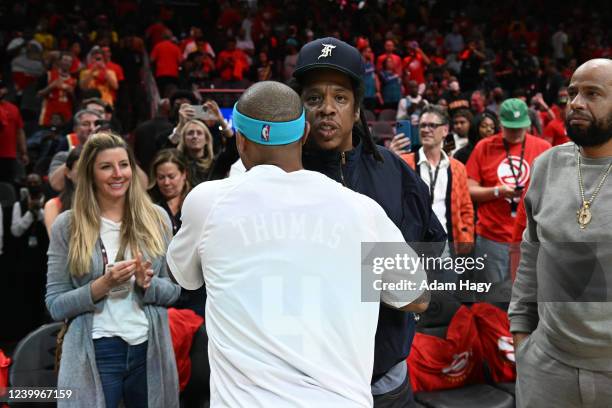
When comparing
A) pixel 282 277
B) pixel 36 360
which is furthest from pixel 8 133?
pixel 282 277

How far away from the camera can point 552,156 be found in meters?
2.88

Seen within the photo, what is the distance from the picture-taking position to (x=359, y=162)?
97.7 inches

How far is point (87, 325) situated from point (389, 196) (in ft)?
5.18

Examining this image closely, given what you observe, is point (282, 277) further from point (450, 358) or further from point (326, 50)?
point (450, 358)

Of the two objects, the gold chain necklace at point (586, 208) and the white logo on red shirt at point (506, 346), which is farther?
the white logo on red shirt at point (506, 346)

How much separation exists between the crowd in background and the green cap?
2.08 feet

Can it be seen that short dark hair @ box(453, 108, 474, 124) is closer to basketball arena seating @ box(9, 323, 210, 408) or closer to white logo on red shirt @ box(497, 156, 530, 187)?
white logo on red shirt @ box(497, 156, 530, 187)

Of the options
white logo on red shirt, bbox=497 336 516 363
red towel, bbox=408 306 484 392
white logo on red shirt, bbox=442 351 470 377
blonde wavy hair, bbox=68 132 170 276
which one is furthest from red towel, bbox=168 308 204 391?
white logo on red shirt, bbox=497 336 516 363

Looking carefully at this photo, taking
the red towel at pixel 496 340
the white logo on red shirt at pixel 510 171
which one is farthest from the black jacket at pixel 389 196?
the white logo on red shirt at pixel 510 171

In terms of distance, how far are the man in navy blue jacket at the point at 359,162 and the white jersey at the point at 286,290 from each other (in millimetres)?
429

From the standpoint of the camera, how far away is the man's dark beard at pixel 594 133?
270 cm

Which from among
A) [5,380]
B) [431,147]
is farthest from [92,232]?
[431,147]

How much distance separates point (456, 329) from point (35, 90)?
8778mm

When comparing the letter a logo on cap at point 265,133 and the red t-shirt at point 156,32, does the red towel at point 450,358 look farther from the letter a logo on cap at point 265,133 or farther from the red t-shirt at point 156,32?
the red t-shirt at point 156,32
